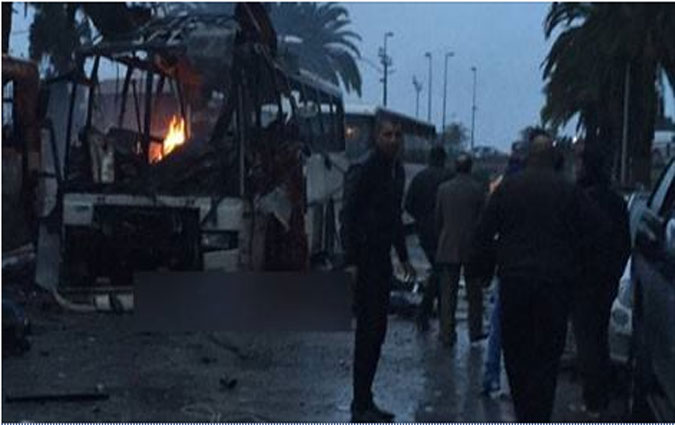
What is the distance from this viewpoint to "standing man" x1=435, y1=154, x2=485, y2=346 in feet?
42.4

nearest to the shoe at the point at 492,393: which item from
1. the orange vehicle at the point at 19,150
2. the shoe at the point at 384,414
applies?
the shoe at the point at 384,414

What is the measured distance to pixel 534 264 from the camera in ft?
25.3

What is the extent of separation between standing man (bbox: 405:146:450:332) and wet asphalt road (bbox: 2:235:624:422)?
1.10ft

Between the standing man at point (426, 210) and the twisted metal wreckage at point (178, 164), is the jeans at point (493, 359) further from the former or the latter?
the twisted metal wreckage at point (178, 164)

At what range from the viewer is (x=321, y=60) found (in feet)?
70.4

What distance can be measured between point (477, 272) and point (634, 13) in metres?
6.46

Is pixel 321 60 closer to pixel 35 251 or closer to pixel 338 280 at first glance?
pixel 35 251

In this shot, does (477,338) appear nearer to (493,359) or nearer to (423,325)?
(423,325)

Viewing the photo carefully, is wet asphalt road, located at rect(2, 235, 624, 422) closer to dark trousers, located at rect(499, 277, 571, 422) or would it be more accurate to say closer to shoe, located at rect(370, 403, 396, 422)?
shoe, located at rect(370, 403, 396, 422)

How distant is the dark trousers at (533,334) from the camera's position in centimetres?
773

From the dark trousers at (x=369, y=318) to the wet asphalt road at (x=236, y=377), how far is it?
12.0 inches

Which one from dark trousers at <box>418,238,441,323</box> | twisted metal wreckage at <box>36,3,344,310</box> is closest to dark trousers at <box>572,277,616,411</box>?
dark trousers at <box>418,238,441,323</box>

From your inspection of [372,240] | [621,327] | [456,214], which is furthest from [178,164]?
[372,240]

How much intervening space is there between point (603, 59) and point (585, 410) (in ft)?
15.4
